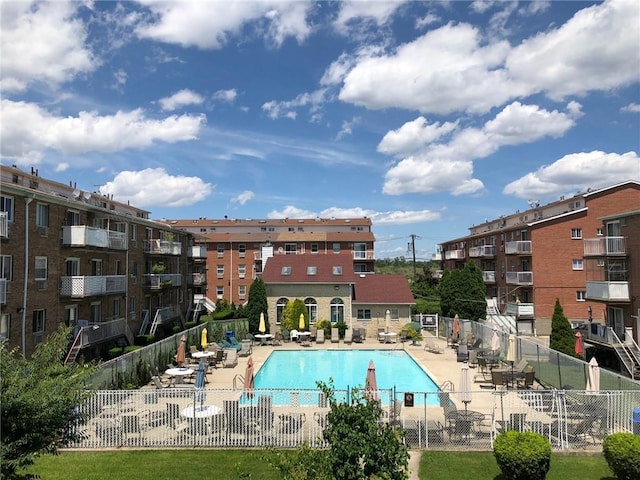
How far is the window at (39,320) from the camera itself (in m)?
22.6

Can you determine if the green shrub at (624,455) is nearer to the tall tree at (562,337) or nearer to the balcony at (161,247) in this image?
the tall tree at (562,337)

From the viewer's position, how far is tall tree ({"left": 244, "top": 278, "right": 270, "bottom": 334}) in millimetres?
37969

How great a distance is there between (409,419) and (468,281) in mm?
28925

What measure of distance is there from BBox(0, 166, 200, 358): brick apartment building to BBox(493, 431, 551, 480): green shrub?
62.8 feet

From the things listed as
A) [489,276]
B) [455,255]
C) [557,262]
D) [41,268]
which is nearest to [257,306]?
[41,268]

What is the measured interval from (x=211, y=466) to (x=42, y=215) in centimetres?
1669

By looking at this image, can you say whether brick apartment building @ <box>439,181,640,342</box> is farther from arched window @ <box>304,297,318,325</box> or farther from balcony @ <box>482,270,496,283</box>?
arched window @ <box>304,297,318,325</box>

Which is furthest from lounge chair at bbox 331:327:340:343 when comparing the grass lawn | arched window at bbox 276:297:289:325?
the grass lawn

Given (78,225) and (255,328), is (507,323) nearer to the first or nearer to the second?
(255,328)

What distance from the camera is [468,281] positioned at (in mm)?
41250

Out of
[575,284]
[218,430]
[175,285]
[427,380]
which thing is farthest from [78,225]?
[575,284]

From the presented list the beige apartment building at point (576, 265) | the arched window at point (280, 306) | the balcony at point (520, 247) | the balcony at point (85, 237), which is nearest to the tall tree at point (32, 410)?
the balcony at point (85, 237)

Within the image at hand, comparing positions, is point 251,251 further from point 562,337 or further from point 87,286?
point 562,337

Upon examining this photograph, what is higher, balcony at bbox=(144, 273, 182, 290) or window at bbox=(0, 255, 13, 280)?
window at bbox=(0, 255, 13, 280)
